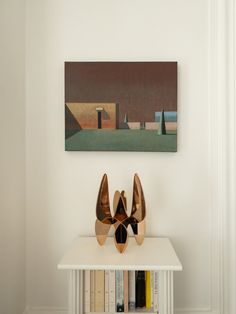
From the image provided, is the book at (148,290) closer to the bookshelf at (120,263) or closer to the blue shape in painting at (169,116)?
the bookshelf at (120,263)

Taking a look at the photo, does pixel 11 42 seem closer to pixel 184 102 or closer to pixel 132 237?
pixel 184 102

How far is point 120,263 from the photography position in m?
1.39

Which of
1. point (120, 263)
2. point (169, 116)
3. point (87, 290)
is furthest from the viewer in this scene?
point (169, 116)

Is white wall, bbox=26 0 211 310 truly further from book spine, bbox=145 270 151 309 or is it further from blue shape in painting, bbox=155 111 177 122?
book spine, bbox=145 270 151 309

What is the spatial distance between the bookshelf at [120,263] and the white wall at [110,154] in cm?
25

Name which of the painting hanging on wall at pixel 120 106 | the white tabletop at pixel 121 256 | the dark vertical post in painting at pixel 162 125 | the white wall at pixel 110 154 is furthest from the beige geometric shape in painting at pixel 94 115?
the white tabletop at pixel 121 256

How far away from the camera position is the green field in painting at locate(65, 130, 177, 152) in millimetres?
1763

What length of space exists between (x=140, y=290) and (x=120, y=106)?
98cm

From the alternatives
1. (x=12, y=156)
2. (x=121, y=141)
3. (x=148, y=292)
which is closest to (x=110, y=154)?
(x=121, y=141)

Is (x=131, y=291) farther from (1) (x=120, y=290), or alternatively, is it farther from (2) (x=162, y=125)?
(2) (x=162, y=125)

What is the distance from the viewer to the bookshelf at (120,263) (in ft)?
4.50

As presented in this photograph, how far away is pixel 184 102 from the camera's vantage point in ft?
5.93

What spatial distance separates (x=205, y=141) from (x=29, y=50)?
3.80ft

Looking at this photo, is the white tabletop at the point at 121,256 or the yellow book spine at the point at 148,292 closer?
the white tabletop at the point at 121,256
